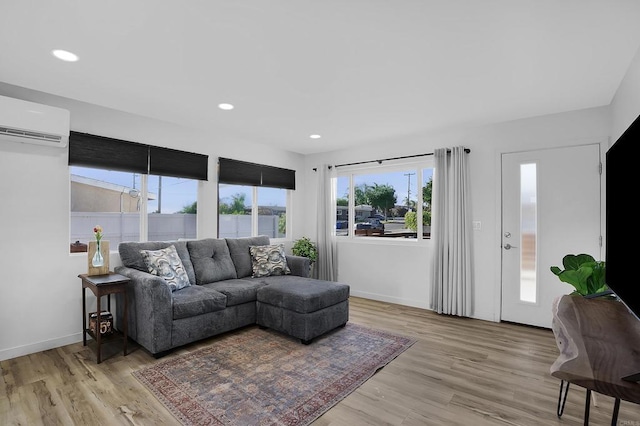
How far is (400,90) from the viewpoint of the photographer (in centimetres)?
294

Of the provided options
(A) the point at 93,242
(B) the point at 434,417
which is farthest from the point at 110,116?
(B) the point at 434,417

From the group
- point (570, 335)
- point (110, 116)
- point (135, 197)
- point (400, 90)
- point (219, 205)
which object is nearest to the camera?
point (570, 335)

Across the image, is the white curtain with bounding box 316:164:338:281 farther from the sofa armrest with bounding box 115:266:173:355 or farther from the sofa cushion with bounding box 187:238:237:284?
the sofa armrest with bounding box 115:266:173:355

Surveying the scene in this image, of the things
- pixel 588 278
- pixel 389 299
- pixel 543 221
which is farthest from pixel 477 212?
pixel 588 278

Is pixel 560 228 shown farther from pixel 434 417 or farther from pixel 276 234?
pixel 276 234

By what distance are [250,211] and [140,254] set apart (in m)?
1.90

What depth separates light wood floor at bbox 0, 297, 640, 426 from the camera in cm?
204

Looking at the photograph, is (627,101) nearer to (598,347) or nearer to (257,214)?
(598,347)

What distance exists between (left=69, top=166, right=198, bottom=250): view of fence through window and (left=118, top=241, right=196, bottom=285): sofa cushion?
0.91 feet

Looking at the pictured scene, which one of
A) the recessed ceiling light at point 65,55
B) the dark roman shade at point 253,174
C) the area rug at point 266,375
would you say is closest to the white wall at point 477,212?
the dark roman shade at point 253,174

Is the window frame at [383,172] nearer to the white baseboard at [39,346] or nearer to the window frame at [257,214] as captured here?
the window frame at [257,214]

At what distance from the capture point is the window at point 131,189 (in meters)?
3.32

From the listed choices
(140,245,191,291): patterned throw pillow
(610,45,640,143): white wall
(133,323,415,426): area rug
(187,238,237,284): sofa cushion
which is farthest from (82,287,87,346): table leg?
(610,45,640,143): white wall

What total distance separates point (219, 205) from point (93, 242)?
1641 millimetres
